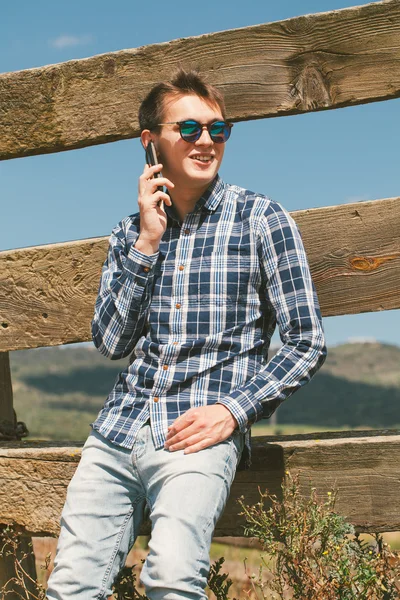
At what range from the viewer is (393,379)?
101250mm

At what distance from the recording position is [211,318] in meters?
2.89

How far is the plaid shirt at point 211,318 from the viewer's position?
278 cm

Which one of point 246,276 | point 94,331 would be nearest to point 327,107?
point 246,276

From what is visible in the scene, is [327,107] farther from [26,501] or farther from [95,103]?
[26,501]

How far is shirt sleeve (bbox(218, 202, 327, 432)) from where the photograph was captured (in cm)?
273

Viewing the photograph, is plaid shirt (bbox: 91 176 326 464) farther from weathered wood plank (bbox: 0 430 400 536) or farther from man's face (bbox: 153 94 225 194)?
weathered wood plank (bbox: 0 430 400 536)

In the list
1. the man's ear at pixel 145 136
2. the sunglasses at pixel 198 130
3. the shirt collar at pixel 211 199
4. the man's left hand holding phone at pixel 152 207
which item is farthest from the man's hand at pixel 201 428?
the man's ear at pixel 145 136

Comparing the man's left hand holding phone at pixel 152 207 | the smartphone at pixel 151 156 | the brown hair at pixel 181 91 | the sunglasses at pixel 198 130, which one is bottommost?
the man's left hand holding phone at pixel 152 207

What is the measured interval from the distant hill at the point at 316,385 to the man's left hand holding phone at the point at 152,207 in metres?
69.0

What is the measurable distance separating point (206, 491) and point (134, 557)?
17.7 ft

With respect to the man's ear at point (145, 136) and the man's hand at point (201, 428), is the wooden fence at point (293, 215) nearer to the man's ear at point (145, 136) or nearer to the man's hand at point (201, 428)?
the man's ear at point (145, 136)

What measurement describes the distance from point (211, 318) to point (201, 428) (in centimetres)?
42

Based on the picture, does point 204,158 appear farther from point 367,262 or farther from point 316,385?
point 316,385

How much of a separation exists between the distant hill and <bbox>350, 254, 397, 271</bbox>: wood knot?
68811 mm
